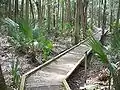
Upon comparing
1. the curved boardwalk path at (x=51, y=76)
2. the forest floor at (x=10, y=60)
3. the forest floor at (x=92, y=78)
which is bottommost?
the forest floor at (x=92, y=78)

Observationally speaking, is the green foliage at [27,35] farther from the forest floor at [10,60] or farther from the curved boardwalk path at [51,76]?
the curved boardwalk path at [51,76]

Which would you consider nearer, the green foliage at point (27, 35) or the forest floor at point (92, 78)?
the forest floor at point (92, 78)

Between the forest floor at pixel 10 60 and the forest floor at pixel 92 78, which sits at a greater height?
the forest floor at pixel 10 60

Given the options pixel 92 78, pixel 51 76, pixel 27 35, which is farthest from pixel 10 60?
pixel 92 78

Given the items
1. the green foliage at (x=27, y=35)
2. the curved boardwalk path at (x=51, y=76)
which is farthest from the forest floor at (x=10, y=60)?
the curved boardwalk path at (x=51, y=76)

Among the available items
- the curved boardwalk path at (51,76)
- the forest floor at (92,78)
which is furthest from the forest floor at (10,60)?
the forest floor at (92,78)

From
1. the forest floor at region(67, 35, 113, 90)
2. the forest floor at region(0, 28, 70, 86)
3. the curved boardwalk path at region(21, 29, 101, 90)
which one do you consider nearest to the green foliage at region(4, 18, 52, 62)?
the forest floor at region(0, 28, 70, 86)

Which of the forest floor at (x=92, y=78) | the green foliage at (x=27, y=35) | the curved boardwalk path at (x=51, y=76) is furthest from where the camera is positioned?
the green foliage at (x=27, y=35)

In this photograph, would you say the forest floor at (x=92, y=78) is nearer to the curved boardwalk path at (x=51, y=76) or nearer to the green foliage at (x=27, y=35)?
the curved boardwalk path at (x=51, y=76)

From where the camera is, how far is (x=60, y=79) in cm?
912

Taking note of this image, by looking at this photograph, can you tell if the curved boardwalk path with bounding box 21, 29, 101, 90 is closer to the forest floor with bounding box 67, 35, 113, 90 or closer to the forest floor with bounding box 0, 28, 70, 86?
the forest floor with bounding box 67, 35, 113, 90

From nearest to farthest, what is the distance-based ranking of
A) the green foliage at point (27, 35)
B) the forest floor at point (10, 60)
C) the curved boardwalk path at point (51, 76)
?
the curved boardwalk path at point (51, 76), the forest floor at point (10, 60), the green foliage at point (27, 35)

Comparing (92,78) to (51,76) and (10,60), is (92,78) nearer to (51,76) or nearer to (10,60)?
(51,76)

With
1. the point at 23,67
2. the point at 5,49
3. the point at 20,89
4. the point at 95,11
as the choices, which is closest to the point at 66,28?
the point at 5,49
